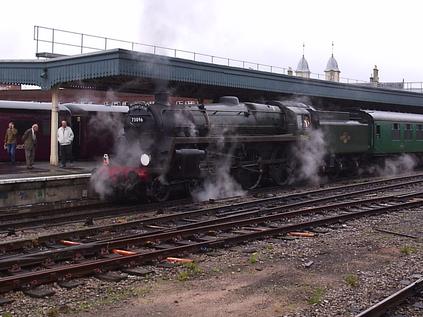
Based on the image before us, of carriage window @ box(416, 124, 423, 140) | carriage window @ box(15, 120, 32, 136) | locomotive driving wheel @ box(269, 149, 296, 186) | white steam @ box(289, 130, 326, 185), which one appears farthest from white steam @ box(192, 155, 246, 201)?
carriage window @ box(416, 124, 423, 140)

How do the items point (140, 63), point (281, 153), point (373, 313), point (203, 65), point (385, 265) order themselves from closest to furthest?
1. point (373, 313)
2. point (385, 265)
3. point (140, 63)
4. point (281, 153)
5. point (203, 65)

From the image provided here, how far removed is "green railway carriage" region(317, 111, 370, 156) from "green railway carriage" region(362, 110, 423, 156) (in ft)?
1.35

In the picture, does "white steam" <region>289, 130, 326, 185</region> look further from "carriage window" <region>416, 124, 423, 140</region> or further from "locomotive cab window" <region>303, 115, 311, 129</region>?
"carriage window" <region>416, 124, 423, 140</region>

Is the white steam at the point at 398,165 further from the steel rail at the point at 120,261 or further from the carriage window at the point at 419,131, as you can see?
the steel rail at the point at 120,261

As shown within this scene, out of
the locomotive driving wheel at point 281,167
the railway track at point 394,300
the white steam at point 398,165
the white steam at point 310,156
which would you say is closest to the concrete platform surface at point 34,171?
the locomotive driving wheel at point 281,167

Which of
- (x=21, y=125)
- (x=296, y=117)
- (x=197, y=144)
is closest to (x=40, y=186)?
(x=197, y=144)

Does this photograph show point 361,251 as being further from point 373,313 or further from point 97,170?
point 97,170

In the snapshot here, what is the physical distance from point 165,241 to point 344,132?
11900 millimetres

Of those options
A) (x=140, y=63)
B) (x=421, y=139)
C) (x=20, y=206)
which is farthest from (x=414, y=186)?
(x=20, y=206)

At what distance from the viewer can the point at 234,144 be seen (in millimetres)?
13633

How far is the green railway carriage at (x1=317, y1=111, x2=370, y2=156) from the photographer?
17484 mm

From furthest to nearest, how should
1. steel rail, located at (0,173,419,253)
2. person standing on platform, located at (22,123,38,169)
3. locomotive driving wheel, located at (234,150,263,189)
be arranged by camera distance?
person standing on platform, located at (22,123,38,169)
locomotive driving wheel, located at (234,150,263,189)
steel rail, located at (0,173,419,253)

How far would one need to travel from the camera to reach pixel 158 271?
6516 mm

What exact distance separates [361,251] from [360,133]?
39.9 ft
